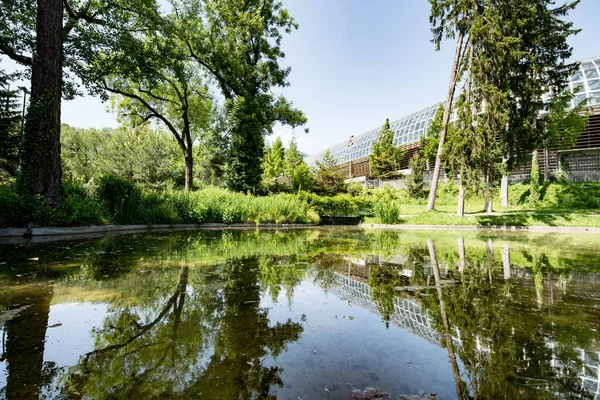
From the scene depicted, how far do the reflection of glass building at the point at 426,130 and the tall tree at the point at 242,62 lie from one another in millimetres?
16675

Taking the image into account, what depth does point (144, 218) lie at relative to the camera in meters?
11.1

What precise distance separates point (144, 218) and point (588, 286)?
1229 centimetres

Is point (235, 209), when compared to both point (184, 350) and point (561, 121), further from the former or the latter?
point (561, 121)

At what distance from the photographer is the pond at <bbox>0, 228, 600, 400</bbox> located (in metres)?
1.60

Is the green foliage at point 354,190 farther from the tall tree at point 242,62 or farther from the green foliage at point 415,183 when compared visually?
the tall tree at point 242,62

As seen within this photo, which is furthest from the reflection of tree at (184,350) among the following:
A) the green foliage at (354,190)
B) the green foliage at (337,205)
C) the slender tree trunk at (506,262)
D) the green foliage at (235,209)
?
the green foliage at (354,190)

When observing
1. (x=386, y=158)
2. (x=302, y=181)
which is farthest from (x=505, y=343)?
(x=386, y=158)

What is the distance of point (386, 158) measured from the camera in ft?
101

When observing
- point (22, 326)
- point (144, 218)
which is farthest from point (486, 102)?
point (22, 326)

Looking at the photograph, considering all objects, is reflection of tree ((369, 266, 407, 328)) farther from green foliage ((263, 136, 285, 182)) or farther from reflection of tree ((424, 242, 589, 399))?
green foliage ((263, 136, 285, 182))

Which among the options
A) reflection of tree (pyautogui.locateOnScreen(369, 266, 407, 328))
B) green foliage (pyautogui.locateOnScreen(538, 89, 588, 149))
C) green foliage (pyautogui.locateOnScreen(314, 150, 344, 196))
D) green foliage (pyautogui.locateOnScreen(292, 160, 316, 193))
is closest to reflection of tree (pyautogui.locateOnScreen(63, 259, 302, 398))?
reflection of tree (pyautogui.locateOnScreen(369, 266, 407, 328))

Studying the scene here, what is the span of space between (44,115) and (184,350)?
33.0 ft

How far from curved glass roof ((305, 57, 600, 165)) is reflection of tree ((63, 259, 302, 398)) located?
27638mm

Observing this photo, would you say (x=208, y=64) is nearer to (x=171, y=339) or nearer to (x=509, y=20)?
(x=509, y=20)
